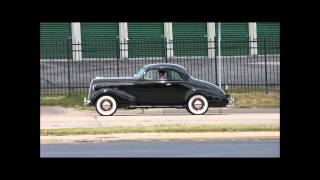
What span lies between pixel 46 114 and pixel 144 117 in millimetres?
3088

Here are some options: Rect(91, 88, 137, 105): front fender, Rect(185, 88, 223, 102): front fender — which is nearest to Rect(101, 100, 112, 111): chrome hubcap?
Rect(91, 88, 137, 105): front fender

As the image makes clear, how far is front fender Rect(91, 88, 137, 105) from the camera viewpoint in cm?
1806

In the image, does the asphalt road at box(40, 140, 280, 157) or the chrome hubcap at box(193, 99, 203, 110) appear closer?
the asphalt road at box(40, 140, 280, 157)

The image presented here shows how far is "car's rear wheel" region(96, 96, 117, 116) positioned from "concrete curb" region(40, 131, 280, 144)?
481cm

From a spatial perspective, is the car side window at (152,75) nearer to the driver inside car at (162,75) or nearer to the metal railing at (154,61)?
the driver inside car at (162,75)

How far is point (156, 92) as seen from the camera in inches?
723

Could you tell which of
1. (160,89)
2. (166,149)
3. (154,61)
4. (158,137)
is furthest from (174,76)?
(154,61)

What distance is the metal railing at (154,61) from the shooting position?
81.2ft

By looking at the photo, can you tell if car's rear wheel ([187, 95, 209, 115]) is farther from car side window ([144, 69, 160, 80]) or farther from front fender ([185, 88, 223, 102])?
car side window ([144, 69, 160, 80])

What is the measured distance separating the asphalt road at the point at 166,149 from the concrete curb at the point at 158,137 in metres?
0.36

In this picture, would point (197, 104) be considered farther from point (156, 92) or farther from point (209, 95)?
point (156, 92)

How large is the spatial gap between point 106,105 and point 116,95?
0.44 metres

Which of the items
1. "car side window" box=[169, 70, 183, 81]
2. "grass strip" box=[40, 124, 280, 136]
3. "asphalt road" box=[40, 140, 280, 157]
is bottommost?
"asphalt road" box=[40, 140, 280, 157]
